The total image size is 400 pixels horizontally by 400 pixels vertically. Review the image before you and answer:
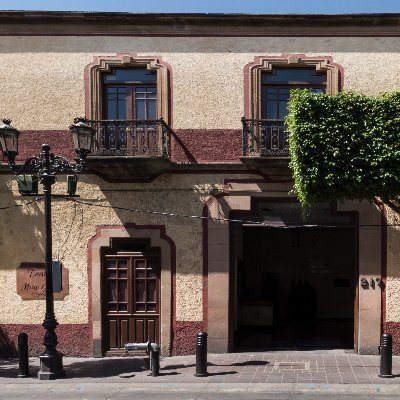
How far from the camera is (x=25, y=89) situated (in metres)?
11.1

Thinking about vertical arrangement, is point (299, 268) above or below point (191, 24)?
below

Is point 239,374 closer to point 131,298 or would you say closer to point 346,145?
point 131,298

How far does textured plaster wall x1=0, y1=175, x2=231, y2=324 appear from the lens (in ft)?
35.9

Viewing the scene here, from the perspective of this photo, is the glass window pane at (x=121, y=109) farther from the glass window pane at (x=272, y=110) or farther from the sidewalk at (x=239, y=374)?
the sidewalk at (x=239, y=374)

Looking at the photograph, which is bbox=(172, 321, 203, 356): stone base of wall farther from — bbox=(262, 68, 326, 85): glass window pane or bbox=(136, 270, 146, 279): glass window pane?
bbox=(262, 68, 326, 85): glass window pane

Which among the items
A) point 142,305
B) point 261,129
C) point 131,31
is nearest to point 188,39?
point 131,31

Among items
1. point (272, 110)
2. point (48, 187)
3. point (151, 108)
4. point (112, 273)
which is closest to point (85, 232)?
point (112, 273)

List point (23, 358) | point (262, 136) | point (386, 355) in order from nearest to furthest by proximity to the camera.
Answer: point (386, 355), point (23, 358), point (262, 136)

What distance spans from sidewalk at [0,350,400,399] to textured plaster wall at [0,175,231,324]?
118 centimetres

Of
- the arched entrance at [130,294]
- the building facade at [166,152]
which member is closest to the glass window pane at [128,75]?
the building facade at [166,152]

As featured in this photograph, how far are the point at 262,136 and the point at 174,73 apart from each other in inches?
98.9

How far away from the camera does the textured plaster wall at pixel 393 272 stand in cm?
1070

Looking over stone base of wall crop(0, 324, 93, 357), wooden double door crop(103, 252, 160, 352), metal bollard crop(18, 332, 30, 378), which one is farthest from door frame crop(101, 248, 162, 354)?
metal bollard crop(18, 332, 30, 378)

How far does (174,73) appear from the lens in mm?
11031
